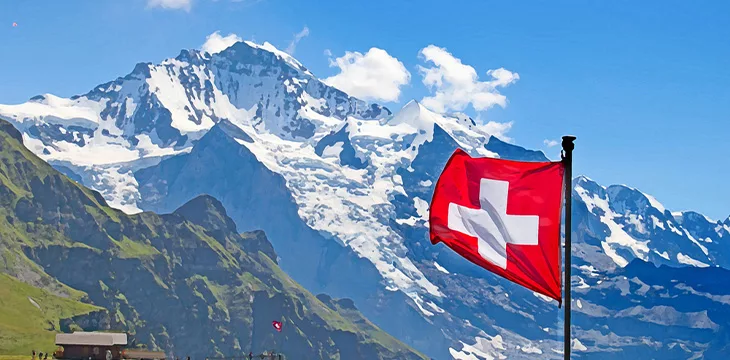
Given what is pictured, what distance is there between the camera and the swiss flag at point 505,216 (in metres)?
27.6

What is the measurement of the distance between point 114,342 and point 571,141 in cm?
15401

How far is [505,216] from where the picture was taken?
2866 cm

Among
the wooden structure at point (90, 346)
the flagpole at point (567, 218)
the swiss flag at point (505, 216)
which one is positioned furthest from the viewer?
the wooden structure at point (90, 346)

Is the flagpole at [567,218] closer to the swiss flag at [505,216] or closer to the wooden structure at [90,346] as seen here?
the swiss flag at [505,216]

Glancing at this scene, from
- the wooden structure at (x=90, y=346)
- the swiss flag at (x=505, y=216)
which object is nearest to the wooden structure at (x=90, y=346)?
the wooden structure at (x=90, y=346)

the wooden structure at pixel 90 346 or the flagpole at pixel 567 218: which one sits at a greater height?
the wooden structure at pixel 90 346

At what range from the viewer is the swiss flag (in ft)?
90.4

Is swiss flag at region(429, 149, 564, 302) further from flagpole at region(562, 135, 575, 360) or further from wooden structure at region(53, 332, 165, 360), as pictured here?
wooden structure at region(53, 332, 165, 360)

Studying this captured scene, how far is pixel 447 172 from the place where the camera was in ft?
96.9

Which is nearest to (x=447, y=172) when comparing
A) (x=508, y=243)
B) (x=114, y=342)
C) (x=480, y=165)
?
(x=480, y=165)

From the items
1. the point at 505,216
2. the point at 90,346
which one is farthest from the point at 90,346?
the point at 505,216

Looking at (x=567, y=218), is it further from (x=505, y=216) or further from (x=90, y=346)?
(x=90, y=346)

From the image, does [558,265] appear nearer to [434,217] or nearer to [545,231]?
[545,231]

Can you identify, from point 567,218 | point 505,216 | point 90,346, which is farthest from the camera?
point 90,346
